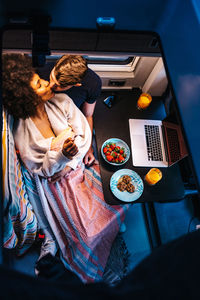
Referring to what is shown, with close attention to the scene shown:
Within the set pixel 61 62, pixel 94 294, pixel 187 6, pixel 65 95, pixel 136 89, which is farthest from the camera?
pixel 136 89

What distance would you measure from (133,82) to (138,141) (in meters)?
0.51

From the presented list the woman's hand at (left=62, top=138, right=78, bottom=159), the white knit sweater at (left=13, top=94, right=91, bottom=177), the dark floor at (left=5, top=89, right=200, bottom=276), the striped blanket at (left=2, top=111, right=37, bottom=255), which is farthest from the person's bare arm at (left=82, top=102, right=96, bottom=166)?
the dark floor at (left=5, top=89, right=200, bottom=276)

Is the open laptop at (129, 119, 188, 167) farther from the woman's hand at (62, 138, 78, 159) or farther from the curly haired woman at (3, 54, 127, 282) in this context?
the woman's hand at (62, 138, 78, 159)

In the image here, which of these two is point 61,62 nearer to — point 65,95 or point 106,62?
point 65,95

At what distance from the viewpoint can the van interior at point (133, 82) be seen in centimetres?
84

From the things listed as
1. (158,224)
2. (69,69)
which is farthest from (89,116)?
(158,224)

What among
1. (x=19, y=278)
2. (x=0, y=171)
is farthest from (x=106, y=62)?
(x=19, y=278)

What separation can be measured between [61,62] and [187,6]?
766 mm

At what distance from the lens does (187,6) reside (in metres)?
0.67

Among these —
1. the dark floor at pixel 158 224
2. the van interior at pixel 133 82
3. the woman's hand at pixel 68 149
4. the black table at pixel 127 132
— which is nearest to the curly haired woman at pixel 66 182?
the woman's hand at pixel 68 149

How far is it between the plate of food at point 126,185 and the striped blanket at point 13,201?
54 cm

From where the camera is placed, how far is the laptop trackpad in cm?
152

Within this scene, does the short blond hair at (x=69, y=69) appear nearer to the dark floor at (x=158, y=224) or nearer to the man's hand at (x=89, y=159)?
the man's hand at (x=89, y=159)

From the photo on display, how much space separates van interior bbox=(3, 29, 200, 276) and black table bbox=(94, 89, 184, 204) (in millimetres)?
20
